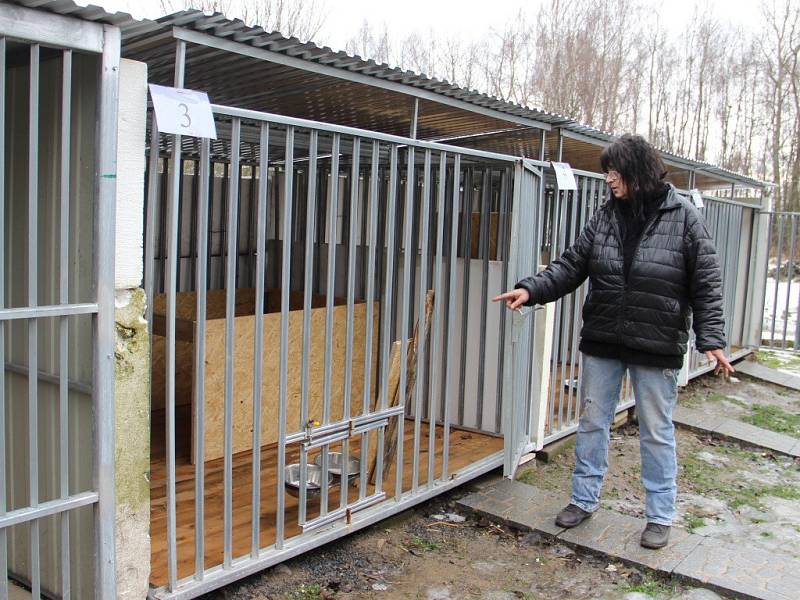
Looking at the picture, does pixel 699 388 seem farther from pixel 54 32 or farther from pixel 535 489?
pixel 54 32

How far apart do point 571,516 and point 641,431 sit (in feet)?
2.27

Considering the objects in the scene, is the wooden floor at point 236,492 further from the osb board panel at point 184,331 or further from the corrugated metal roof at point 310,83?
the corrugated metal roof at point 310,83

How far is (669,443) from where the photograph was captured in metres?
4.03

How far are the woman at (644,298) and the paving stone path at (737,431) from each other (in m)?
2.86

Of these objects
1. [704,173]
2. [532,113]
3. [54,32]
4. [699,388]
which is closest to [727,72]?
[704,173]

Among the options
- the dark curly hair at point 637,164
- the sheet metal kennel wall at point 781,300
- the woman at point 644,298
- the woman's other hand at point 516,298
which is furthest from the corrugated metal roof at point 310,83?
the sheet metal kennel wall at point 781,300

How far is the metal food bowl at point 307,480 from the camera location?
12.7ft

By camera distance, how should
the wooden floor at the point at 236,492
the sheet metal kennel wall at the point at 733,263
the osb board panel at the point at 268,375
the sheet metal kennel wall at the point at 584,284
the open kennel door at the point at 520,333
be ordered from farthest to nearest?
the sheet metal kennel wall at the point at 733,263, the sheet metal kennel wall at the point at 584,284, the osb board panel at the point at 268,375, the open kennel door at the point at 520,333, the wooden floor at the point at 236,492

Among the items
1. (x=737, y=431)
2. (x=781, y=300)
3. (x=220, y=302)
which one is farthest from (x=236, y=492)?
(x=781, y=300)

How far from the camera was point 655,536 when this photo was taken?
161 inches

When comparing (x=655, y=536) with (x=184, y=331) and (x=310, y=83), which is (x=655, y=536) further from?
(x=184, y=331)

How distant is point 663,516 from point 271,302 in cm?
413

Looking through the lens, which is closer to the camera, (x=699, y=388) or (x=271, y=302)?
(x=271, y=302)

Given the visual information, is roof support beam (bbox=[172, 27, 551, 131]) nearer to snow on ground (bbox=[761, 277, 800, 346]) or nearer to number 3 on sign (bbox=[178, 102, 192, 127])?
number 3 on sign (bbox=[178, 102, 192, 127])
